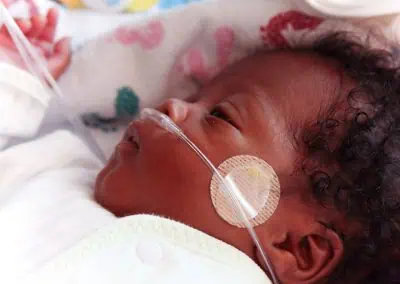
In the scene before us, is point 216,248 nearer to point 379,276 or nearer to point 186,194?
point 186,194

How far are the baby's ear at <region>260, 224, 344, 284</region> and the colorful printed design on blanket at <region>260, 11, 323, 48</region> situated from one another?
1.22 ft

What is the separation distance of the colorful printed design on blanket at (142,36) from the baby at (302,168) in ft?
0.84

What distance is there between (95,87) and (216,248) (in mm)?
467

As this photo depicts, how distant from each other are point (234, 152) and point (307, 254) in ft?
0.66

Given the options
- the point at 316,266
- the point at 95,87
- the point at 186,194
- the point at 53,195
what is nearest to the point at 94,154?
the point at 95,87

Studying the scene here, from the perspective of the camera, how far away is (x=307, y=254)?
104 cm

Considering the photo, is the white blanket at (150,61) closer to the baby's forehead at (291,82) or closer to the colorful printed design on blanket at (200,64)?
the colorful printed design on blanket at (200,64)

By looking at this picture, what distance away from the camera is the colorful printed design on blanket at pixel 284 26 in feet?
3.90

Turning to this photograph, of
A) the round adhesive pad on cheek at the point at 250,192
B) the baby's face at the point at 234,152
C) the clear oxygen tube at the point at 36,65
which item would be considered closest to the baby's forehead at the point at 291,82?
the baby's face at the point at 234,152

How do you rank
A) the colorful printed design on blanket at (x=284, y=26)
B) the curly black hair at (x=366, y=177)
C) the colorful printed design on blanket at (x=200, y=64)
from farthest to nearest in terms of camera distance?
the colorful printed design on blanket at (x=200, y=64) → the colorful printed design on blanket at (x=284, y=26) → the curly black hair at (x=366, y=177)

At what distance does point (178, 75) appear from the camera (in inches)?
52.1

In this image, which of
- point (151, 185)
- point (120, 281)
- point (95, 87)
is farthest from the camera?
point (95, 87)

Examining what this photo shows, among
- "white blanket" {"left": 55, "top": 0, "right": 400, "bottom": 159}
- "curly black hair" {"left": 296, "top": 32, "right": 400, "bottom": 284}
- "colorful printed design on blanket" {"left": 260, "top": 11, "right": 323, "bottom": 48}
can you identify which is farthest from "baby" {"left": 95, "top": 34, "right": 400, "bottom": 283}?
"white blanket" {"left": 55, "top": 0, "right": 400, "bottom": 159}

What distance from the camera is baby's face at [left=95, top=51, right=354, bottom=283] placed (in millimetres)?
1024
